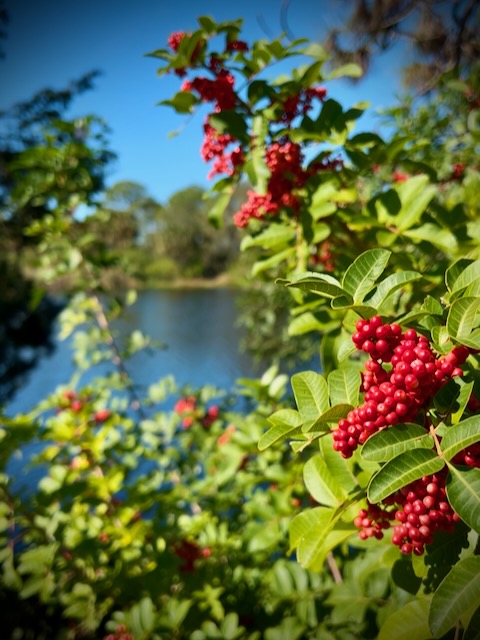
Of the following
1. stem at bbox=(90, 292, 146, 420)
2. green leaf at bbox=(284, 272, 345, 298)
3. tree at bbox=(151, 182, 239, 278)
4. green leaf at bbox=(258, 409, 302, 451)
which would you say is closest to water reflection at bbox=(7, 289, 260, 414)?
stem at bbox=(90, 292, 146, 420)

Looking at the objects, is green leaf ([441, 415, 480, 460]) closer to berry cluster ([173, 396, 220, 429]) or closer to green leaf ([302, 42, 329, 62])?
green leaf ([302, 42, 329, 62])

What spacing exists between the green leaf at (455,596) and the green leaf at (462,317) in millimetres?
318

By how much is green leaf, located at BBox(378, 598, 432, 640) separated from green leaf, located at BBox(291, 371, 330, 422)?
1.26ft

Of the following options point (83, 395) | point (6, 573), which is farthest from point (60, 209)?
point (6, 573)

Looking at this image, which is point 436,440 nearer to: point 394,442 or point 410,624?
point 394,442

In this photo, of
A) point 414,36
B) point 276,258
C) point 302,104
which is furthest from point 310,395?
point 414,36

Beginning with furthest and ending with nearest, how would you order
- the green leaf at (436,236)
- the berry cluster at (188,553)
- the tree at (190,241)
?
the tree at (190,241) → the berry cluster at (188,553) → the green leaf at (436,236)

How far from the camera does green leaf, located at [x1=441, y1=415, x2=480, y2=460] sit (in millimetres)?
483

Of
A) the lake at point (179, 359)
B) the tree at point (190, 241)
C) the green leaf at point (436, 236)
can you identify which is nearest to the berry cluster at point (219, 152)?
the green leaf at point (436, 236)

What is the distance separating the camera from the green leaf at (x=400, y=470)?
51 centimetres

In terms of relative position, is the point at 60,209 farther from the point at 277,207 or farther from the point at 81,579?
the point at 81,579

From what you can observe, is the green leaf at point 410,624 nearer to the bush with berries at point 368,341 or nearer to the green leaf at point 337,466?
the bush with berries at point 368,341

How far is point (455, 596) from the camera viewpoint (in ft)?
1.61

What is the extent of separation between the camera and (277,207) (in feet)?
3.68
